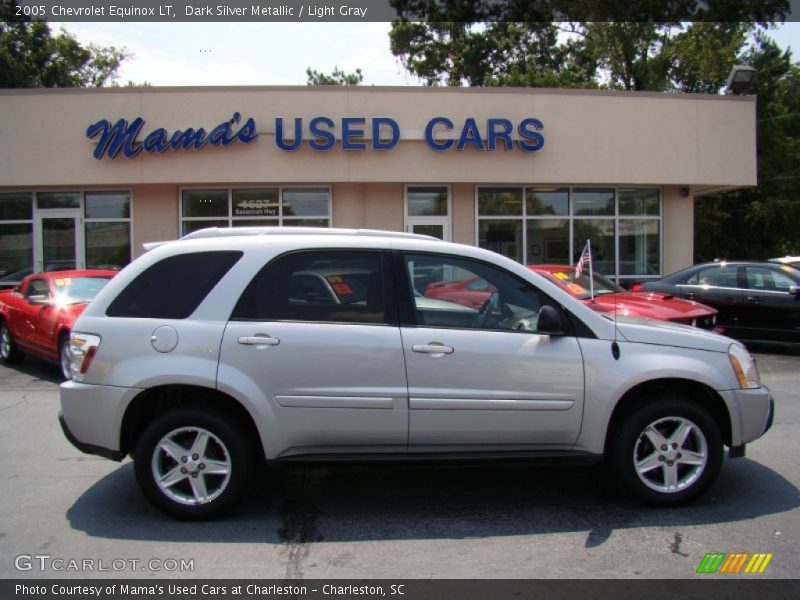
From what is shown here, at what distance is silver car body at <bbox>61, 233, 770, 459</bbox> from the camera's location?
440 cm

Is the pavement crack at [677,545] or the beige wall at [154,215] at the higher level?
the beige wall at [154,215]

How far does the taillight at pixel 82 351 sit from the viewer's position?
4496mm

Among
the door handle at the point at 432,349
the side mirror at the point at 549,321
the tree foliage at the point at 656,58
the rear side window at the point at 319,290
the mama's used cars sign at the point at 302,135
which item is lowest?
the door handle at the point at 432,349

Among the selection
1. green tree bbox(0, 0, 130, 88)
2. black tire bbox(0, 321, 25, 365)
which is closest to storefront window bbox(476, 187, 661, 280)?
black tire bbox(0, 321, 25, 365)

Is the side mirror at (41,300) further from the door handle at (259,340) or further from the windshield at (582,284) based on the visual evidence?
the windshield at (582,284)

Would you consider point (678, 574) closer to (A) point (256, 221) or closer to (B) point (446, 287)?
(B) point (446, 287)

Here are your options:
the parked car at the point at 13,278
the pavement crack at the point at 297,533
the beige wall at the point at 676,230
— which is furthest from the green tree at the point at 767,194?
the pavement crack at the point at 297,533

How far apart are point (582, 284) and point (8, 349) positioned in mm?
8905

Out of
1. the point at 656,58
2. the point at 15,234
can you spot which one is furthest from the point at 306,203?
the point at 656,58

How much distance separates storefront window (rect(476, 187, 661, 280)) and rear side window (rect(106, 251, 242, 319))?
12.7m

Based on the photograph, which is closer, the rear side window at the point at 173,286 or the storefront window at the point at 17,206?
the rear side window at the point at 173,286

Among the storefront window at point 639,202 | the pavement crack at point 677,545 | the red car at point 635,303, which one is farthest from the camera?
the storefront window at point 639,202

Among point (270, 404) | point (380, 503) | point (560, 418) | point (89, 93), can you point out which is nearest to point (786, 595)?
point (560, 418)

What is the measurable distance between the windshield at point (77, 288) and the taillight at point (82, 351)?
5.73m
